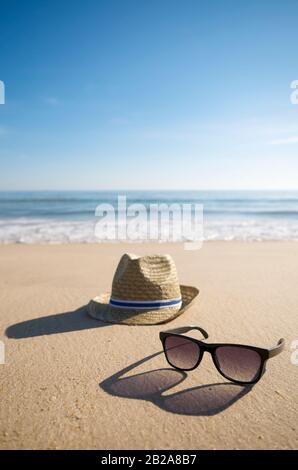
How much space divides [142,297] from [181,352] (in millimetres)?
1061

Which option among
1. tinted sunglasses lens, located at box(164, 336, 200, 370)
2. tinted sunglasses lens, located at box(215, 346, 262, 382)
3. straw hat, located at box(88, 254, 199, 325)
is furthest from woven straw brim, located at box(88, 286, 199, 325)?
tinted sunglasses lens, located at box(215, 346, 262, 382)

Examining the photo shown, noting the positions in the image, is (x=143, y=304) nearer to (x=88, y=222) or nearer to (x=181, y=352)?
(x=181, y=352)

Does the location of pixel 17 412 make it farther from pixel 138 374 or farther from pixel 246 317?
pixel 246 317

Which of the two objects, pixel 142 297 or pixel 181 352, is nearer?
pixel 181 352

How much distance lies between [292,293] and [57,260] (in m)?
4.25

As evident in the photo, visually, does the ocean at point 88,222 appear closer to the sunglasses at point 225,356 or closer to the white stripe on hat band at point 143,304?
the white stripe on hat band at point 143,304

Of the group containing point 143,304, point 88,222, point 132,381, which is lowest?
point 88,222

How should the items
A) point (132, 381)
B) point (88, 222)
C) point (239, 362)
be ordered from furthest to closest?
1. point (88, 222)
2. point (132, 381)
3. point (239, 362)

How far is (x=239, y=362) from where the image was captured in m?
2.17

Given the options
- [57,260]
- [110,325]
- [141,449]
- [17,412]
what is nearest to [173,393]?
[141,449]

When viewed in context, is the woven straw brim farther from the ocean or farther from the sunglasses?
the ocean

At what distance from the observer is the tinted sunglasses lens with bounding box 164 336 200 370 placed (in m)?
2.33

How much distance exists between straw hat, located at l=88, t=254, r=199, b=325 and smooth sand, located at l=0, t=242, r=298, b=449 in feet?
0.35

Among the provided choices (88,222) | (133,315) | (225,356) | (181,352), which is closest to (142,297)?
(133,315)
